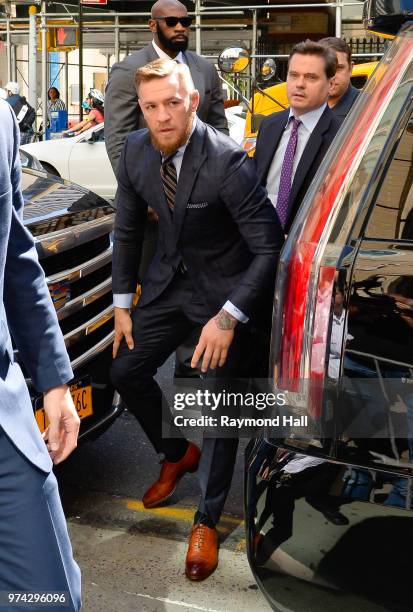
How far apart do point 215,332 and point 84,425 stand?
83cm

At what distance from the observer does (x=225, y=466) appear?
Result: 12.2 feet

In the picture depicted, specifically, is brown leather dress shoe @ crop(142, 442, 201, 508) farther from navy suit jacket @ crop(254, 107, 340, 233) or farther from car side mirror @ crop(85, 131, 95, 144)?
car side mirror @ crop(85, 131, 95, 144)

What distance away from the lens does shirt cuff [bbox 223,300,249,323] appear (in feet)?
11.5

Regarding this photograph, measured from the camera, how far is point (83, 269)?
3945mm

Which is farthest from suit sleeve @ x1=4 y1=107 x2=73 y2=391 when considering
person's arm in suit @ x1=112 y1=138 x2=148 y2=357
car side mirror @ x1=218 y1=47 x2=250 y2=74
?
car side mirror @ x1=218 y1=47 x2=250 y2=74

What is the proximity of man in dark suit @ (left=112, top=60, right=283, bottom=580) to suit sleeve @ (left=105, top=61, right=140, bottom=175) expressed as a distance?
1.12 metres

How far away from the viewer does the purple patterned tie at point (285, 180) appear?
400cm

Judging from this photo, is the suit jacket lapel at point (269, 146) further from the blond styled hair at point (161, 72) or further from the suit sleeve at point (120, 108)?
the suit sleeve at point (120, 108)

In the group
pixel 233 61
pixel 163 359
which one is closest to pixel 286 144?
pixel 163 359

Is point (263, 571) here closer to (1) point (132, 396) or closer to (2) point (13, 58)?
(1) point (132, 396)

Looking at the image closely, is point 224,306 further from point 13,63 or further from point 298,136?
Result: point 13,63

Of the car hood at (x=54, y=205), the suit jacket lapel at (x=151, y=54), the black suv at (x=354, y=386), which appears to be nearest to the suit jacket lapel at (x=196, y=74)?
the suit jacket lapel at (x=151, y=54)

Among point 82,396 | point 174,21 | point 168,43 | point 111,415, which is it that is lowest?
point 111,415

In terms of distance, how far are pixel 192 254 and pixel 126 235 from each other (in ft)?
1.18
